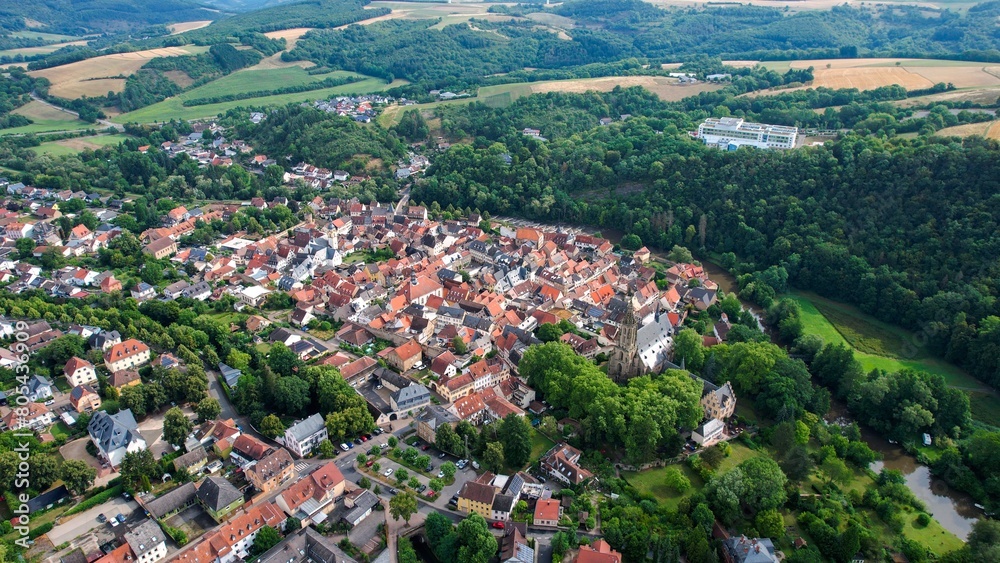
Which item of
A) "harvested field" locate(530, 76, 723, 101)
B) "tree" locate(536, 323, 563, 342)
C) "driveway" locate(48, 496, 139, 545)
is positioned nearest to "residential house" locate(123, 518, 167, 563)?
"driveway" locate(48, 496, 139, 545)

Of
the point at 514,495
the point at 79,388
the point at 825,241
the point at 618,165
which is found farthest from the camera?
the point at 618,165

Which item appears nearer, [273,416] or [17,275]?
[273,416]

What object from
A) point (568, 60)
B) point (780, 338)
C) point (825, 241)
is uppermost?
point (568, 60)

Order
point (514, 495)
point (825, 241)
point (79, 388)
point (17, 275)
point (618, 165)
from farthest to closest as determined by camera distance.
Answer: point (618, 165), point (825, 241), point (17, 275), point (79, 388), point (514, 495)

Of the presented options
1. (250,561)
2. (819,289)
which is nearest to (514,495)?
(250,561)

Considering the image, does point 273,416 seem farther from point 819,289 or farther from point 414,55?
point 414,55

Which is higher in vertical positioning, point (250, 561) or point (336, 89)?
point (336, 89)

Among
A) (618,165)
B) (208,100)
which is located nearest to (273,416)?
(618,165)

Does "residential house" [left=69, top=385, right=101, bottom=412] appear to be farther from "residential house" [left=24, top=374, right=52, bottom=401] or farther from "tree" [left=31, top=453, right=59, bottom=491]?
"tree" [left=31, top=453, right=59, bottom=491]
